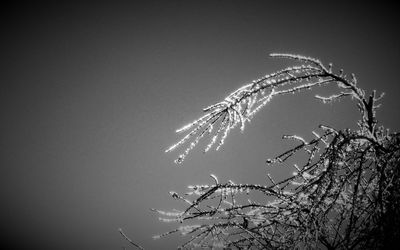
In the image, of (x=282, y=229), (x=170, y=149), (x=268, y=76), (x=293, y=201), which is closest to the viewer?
(x=170, y=149)

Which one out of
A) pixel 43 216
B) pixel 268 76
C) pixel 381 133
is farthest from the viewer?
pixel 43 216

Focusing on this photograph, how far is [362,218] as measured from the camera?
2332mm

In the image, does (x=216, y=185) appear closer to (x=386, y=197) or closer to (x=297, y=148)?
(x=297, y=148)

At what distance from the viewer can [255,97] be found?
77.5 inches

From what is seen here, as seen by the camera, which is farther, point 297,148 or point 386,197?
point 297,148

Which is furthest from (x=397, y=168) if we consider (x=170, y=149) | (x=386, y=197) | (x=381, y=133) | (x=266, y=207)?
(x=170, y=149)

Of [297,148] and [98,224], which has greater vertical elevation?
[98,224]

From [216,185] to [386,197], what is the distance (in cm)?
121

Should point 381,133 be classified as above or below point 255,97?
above

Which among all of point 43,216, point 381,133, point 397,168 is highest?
point 43,216

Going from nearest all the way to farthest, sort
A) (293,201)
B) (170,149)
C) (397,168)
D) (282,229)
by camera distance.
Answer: (170,149) < (397,168) < (293,201) < (282,229)

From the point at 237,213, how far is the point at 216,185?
0.32m

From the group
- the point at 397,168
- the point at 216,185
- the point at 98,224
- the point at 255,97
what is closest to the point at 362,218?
the point at 397,168

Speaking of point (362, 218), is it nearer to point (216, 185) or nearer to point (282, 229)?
point (282, 229)
